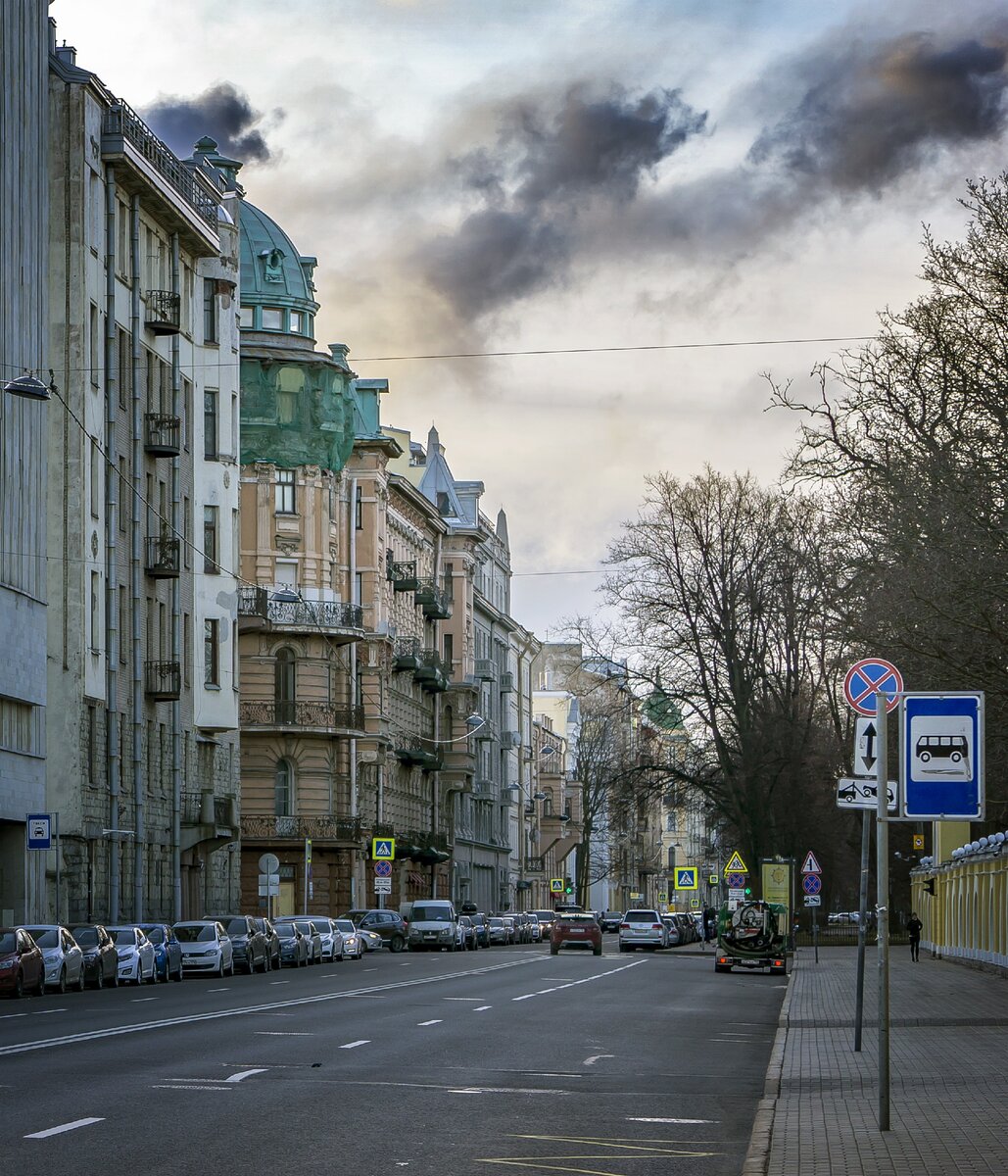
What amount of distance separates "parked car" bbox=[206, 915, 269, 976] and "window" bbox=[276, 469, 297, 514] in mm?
30432

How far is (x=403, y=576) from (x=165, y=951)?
48.7 metres

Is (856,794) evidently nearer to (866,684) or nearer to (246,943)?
(866,684)

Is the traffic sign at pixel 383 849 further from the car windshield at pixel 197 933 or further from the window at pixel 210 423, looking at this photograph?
Answer: the car windshield at pixel 197 933

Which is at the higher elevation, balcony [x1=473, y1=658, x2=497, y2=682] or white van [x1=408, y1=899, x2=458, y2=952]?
balcony [x1=473, y1=658, x2=497, y2=682]

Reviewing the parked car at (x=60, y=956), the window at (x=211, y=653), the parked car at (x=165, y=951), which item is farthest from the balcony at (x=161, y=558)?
the parked car at (x=60, y=956)

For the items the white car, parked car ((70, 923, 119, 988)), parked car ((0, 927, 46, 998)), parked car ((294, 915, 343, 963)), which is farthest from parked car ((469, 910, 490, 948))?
parked car ((0, 927, 46, 998))

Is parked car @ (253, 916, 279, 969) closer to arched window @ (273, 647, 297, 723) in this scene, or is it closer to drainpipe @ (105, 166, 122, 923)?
drainpipe @ (105, 166, 122, 923)

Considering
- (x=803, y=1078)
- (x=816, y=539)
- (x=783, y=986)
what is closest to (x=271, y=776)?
(x=816, y=539)

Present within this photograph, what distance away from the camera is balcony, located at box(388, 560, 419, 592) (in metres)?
88.0

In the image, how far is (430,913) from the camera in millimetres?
71438

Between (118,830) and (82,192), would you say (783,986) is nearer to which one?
(118,830)

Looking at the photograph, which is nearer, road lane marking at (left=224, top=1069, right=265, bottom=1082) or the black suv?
road lane marking at (left=224, top=1069, right=265, bottom=1082)

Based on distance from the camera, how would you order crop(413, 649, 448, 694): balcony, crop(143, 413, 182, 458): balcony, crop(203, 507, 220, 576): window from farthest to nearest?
1. crop(413, 649, 448, 694): balcony
2. crop(203, 507, 220, 576): window
3. crop(143, 413, 182, 458): balcony

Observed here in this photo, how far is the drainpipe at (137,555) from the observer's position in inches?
2128
